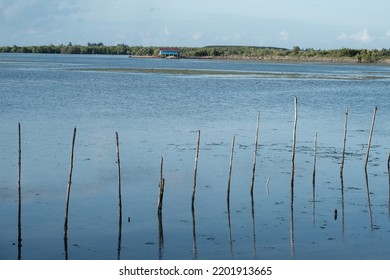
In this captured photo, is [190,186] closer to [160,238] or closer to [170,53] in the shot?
[160,238]

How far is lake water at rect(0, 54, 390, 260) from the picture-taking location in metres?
16.1

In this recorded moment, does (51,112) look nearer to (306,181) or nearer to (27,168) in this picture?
(27,168)

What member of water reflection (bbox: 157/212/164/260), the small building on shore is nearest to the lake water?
water reflection (bbox: 157/212/164/260)

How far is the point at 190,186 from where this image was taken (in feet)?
70.7

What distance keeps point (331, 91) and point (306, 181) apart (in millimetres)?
36426

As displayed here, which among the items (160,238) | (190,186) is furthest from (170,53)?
(160,238)

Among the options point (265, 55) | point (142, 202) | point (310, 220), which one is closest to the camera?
point (310, 220)

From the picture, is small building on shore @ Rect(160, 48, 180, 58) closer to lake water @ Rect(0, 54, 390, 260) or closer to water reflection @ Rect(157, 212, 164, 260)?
lake water @ Rect(0, 54, 390, 260)

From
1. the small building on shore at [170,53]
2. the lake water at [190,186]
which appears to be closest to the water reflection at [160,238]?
the lake water at [190,186]

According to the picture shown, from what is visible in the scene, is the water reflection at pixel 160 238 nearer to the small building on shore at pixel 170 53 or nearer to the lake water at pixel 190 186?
the lake water at pixel 190 186

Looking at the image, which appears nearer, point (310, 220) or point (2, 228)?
point (2, 228)

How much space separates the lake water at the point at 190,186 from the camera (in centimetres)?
1611
